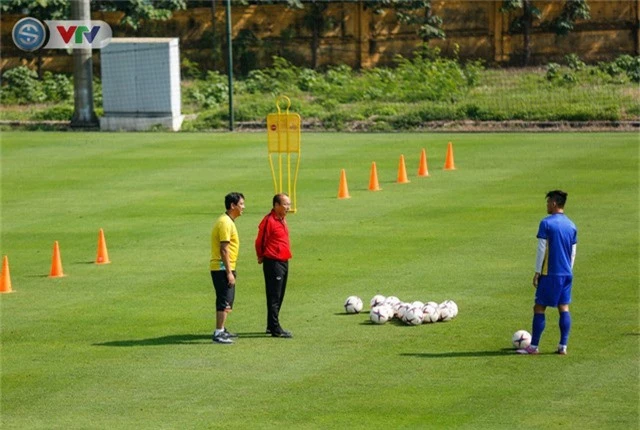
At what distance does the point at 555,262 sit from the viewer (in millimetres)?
16484

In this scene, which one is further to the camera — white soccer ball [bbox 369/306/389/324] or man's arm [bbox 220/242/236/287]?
white soccer ball [bbox 369/306/389/324]

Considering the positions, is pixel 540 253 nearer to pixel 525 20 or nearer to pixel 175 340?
pixel 175 340

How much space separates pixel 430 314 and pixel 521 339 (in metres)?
2.08

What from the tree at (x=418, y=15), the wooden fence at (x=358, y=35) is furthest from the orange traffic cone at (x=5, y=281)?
the tree at (x=418, y=15)

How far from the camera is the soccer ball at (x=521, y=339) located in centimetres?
1691

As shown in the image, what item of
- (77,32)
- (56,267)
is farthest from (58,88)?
(56,267)

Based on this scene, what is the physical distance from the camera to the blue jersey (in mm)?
16438

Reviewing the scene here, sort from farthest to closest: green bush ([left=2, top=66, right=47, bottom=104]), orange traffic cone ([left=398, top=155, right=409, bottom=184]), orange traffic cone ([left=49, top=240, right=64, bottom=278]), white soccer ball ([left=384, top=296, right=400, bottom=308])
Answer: green bush ([left=2, top=66, right=47, bottom=104])
orange traffic cone ([left=398, top=155, right=409, bottom=184])
orange traffic cone ([left=49, top=240, right=64, bottom=278])
white soccer ball ([left=384, top=296, right=400, bottom=308])

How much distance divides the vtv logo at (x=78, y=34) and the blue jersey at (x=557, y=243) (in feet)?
110

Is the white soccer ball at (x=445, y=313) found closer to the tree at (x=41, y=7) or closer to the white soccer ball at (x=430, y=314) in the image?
the white soccer ball at (x=430, y=314)

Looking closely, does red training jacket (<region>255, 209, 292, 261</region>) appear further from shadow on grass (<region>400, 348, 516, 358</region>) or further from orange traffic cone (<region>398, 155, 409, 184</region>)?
orange traffic cone (<region>398, 155, 409, 184</region>)

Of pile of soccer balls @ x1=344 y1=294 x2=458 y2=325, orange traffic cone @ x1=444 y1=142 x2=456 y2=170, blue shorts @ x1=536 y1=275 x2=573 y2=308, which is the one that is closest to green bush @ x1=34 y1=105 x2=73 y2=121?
orange traffic cone @ x1=444 y1=142 x2=456 y2=170

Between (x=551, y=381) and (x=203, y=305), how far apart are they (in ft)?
21.0

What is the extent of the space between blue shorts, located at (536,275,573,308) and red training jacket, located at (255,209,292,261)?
3297mm
